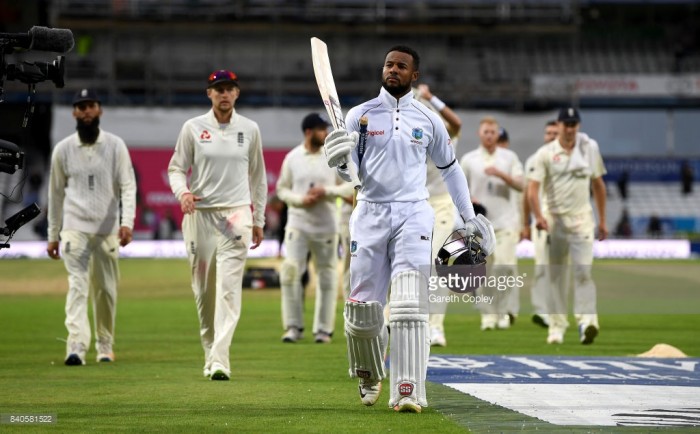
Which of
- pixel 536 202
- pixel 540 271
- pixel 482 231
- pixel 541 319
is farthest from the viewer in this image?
pixel 541 319

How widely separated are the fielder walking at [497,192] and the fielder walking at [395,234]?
8587 millimetres

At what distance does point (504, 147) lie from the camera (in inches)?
770

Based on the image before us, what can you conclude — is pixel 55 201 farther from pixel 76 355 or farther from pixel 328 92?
pixel 328 92

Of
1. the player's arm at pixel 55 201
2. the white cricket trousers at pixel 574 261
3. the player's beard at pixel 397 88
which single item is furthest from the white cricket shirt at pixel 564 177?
the player's beard at pixel 397 88

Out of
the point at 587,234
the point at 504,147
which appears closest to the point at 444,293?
the point at 587,234

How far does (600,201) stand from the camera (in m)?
15.4

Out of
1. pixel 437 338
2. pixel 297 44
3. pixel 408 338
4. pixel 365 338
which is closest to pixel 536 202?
pixel 437 338

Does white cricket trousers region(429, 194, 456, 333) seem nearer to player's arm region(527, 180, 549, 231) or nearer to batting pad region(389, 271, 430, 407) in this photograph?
player's arm region(527, 180, 549, 231)

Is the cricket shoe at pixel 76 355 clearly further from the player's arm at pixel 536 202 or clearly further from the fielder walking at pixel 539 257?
the fielder walking at pixel 539 257

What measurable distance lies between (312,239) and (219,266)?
4.49 m

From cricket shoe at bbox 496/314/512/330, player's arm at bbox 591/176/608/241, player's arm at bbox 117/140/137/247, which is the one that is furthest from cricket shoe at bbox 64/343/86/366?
cricket shoe at bbox 496/314/512/330

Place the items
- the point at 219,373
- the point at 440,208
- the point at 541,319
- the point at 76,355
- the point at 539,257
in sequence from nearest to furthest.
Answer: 1. the point at 219,373
2. the point at 76,355
3. the point at 440,208
4. the point at 539,257
5. the point at 541,319

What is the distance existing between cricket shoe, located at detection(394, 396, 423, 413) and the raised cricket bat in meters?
1.42

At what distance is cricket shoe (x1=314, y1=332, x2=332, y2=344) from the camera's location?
15.4 metres
